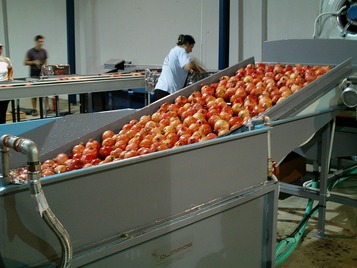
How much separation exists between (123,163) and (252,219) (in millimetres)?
724

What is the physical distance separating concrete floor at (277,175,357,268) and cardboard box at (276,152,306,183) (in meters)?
0.21

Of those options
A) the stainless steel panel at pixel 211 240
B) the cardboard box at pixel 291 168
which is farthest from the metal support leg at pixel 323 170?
the stainless steel panel at pixel 211 240

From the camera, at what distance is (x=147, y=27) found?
8.22 m

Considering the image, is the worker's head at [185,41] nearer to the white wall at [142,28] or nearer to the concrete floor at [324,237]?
the concrete floor at [324,237]

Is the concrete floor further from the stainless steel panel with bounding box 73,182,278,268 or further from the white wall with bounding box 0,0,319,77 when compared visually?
the white wall with bounding box 0,0,319,77

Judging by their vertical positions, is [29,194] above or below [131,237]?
above

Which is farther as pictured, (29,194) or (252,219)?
(252,219)

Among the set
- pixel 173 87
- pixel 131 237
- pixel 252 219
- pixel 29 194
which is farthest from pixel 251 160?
pixel 173 87

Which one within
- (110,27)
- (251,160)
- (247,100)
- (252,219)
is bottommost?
(252,219)

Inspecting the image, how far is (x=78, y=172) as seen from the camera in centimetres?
115

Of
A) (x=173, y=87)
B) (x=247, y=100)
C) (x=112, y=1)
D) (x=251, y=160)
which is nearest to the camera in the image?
(x=251, y=160)

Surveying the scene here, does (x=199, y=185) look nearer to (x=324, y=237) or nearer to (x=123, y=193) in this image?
(x=123, y=193)

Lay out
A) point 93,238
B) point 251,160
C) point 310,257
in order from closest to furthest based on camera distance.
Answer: point 93,238
point 251,160
point 310,257

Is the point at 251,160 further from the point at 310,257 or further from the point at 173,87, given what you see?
the point at 173,87
